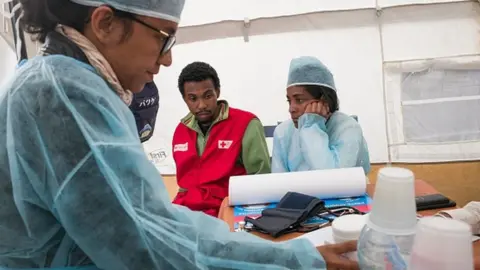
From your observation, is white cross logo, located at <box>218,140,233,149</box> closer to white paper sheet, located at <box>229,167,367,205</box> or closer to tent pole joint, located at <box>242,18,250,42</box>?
white paper sheet, located at <box>229,167,367,205</box>

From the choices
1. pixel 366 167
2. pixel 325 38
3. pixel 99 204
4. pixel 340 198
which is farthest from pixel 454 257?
pixel 325 38

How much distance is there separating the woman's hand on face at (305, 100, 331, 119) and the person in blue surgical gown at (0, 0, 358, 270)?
1204 millimetres

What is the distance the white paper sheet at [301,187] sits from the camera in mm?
Result: 1435

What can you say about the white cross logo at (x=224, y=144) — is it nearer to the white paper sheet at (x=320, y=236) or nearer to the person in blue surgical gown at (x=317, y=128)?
the person in blue surgical gown at (x=317, y=128)

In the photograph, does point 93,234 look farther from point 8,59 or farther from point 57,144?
point 8,59

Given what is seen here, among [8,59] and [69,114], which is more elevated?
[8,59]

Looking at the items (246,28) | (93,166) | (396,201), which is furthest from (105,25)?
(246,28)

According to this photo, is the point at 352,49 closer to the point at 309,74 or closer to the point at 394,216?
the point at 309,74

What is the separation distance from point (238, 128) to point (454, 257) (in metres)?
1.62

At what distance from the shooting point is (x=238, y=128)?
2.13m

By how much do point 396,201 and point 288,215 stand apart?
1.81ft

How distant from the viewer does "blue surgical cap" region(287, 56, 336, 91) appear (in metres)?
1.96

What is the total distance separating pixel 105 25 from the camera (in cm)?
75

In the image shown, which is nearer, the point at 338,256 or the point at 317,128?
the point at 338,256
